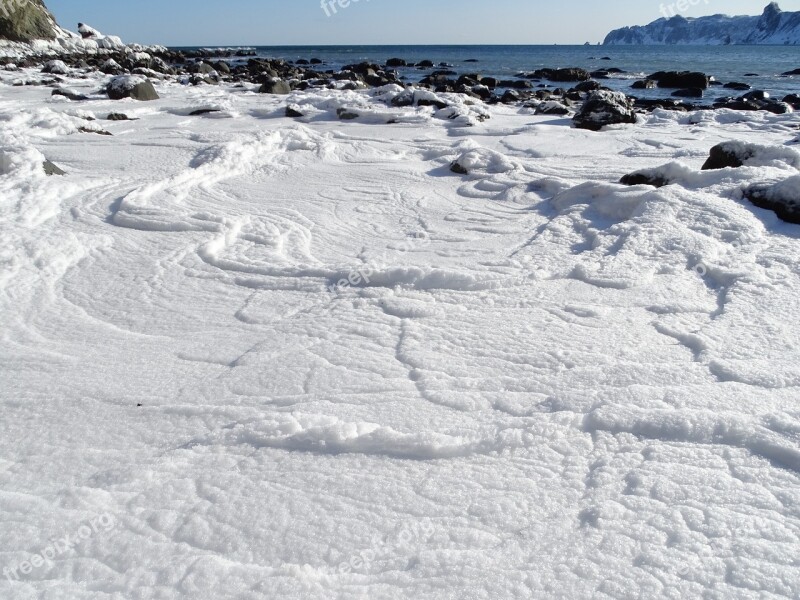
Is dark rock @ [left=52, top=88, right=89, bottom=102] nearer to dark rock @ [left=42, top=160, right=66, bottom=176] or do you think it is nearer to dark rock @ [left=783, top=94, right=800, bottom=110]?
dark rock @ [left=42, top=160, right=66, bottom=176]

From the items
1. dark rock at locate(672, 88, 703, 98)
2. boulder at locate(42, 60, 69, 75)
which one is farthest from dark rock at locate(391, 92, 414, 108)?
boulder at locate(42, 60, 69, 75)

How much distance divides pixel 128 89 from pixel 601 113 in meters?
9.99

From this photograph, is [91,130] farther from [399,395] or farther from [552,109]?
[552,109]

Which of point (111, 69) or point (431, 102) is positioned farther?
point (111, 69)

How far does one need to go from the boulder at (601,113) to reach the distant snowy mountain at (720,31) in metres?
115

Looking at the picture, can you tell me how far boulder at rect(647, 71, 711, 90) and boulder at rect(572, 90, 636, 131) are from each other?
12549mm

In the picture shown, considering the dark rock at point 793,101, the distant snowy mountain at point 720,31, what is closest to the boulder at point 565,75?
the dark rock at point 793,101

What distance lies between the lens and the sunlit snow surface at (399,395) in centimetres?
157

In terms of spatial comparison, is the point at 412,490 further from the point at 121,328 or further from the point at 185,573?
the point at 121,328

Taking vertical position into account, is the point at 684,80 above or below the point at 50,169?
above

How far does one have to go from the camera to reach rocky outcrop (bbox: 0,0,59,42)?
96.3ft

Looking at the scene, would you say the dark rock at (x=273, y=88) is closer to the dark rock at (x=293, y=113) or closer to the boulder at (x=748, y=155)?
Answer: the dark rock at (x=293, y=113)

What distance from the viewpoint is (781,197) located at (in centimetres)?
409

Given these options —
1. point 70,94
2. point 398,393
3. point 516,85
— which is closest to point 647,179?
point 398,393
